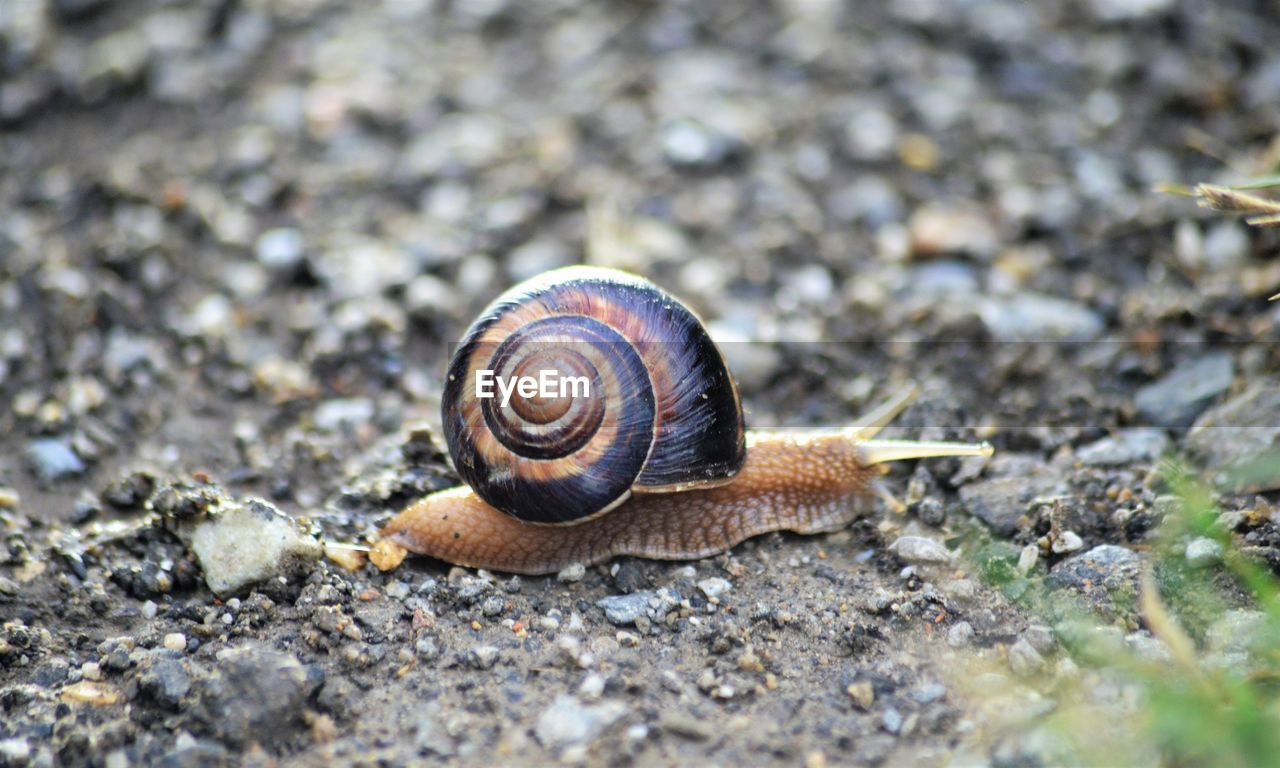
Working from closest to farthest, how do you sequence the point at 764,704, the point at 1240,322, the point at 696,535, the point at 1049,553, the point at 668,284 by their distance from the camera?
the point at 764,704
the point at 1049,553
the point at 696,535
the point at 1240,322
the point at 668,284

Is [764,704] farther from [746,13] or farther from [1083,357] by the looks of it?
[746,13]

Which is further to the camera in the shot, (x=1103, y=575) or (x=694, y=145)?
(x=694, y=145)

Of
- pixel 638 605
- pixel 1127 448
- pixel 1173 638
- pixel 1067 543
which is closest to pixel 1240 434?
pixel 1127 448

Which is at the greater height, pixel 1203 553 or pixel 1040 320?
pixel 1203 553

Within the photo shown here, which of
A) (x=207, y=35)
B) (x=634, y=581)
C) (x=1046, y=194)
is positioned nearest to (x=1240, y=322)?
(x=1046, y=194)

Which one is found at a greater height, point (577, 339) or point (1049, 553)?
point (577, 339)

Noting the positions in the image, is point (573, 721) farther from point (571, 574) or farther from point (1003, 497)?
point (1003, 497)
